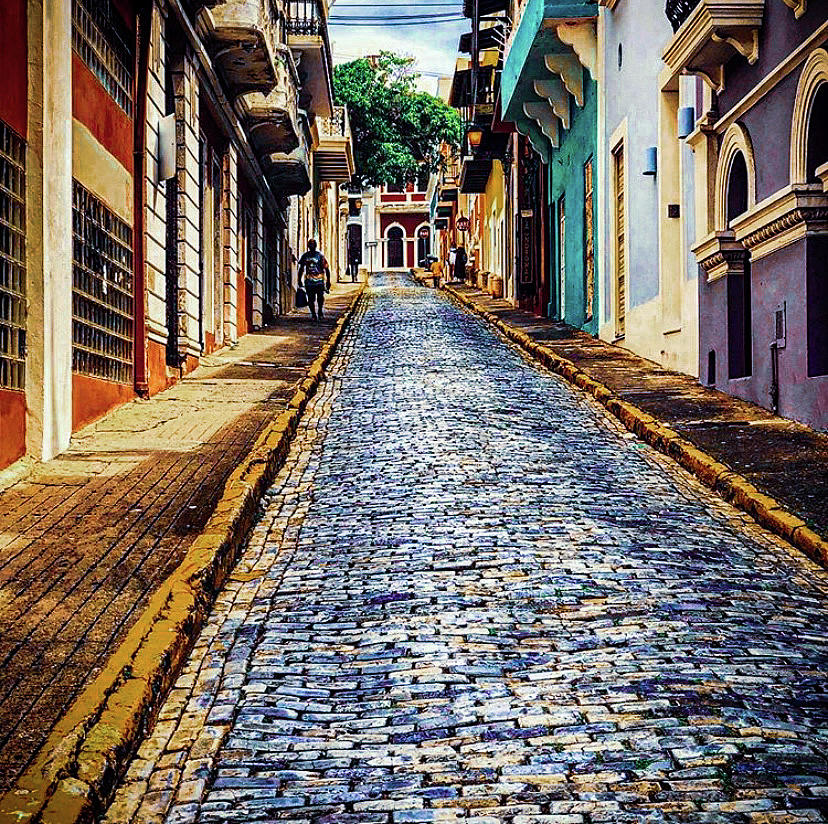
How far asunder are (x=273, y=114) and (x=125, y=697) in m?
19.1

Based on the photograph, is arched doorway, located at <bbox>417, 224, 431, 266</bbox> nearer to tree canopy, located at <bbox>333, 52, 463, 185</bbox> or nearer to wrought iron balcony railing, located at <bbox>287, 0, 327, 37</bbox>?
tree canopy, located at <bbox>333, 52, 463, 185</bbox>

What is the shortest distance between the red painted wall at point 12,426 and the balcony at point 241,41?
29.1 feet

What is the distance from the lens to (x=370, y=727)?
197 inches

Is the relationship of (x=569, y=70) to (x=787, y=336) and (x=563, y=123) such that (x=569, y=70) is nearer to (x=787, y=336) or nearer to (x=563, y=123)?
(x=563, y=123)

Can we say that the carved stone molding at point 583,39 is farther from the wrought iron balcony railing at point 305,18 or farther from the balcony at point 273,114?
the wrought iron balcony railing at point 305,18

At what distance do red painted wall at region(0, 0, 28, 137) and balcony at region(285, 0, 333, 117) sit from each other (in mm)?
19098

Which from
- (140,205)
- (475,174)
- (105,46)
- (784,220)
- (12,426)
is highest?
(475,174)

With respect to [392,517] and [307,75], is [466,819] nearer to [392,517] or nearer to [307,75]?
[392,517]

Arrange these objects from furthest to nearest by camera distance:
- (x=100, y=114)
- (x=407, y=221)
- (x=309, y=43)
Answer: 1. (x=407, y=221)
2. (x=309, y=43)
3. (x=100, y=114)

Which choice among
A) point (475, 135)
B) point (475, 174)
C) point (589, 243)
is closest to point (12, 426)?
point (589, 243)

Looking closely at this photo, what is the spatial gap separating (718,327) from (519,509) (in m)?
6.09

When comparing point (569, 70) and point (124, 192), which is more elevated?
point (569, 70)

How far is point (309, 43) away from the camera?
2973 centimetres

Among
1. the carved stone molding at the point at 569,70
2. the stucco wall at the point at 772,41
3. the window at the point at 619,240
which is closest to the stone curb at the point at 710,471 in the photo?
the stucco wall at the point at 772,41
